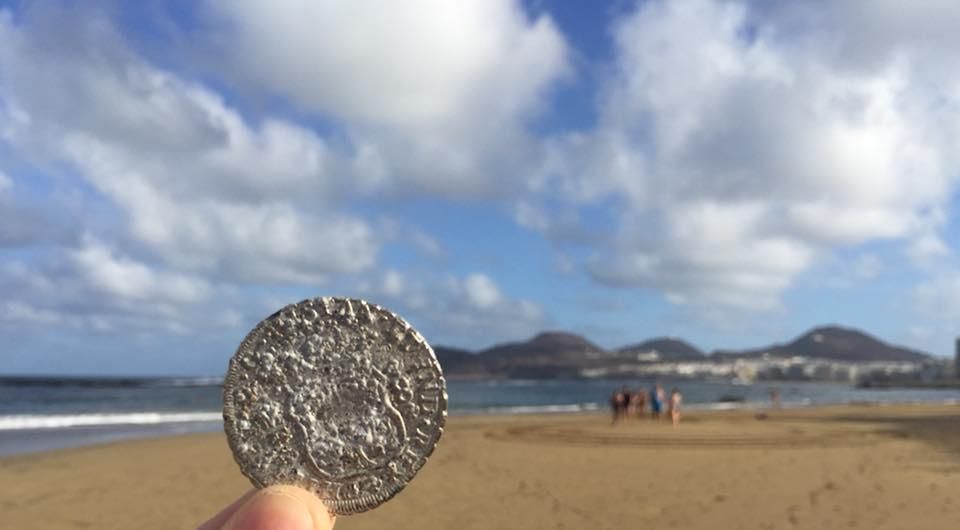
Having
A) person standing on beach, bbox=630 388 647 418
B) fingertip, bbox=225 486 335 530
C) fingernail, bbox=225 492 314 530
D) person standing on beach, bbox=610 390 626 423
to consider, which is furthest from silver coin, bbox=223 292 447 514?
person standing on beach, bbox=630 388 647 418

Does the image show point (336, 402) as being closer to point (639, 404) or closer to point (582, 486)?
point (582, 486)

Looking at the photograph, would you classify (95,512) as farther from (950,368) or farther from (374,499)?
(950,368)

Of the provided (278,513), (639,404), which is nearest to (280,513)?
(278,513)

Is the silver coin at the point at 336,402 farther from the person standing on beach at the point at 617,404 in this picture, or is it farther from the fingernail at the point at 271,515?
the person standing on beach at the point at 617,404

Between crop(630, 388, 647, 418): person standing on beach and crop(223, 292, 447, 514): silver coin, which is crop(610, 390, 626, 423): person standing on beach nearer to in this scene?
crop(630, 388, 647, 418): person standing on beach

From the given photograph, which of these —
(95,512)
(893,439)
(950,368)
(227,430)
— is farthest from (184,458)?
(950,368)
